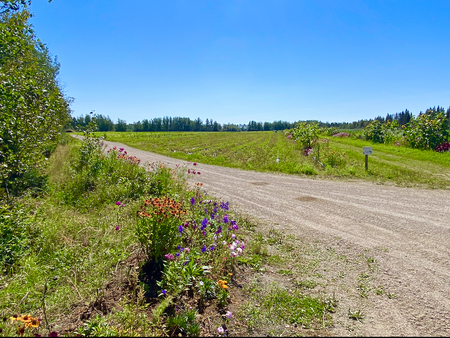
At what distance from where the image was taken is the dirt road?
2.84 meters

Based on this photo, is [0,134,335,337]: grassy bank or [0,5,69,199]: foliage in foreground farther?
[0,5,69,199]: foliage in foreground

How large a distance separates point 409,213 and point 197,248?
19.6 feet

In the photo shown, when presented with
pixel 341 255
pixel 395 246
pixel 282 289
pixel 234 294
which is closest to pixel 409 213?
pixel 395 246

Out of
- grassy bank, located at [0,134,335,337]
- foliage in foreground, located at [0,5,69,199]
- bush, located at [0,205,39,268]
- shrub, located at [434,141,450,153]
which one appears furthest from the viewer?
shrub, located at [434,141,450,153]

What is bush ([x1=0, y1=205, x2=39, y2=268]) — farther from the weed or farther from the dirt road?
the weed

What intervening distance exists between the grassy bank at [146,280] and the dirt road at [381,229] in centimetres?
74

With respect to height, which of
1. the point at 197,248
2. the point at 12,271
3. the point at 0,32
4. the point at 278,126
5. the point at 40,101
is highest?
the point at 278,126

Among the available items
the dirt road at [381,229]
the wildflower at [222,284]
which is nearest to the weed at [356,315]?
the dirt road at [381,229]

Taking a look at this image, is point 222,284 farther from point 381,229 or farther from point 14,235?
point 381,229

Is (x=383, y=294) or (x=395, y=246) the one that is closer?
(x=383, y=294)

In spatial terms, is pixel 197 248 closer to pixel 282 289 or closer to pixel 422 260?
pixel 282 289

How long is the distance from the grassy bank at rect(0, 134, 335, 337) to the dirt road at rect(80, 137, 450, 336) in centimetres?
74

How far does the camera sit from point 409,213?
6.50 meters

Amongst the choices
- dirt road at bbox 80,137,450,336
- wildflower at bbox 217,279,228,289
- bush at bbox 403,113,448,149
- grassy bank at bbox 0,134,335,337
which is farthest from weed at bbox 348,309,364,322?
bush at bbox 403,113,448,149
